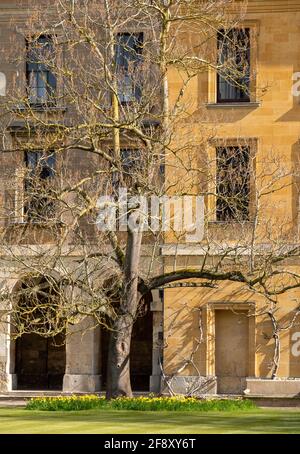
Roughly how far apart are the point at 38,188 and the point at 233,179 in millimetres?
7093

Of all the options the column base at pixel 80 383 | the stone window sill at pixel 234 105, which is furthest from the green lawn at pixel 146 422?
the stone window sill at pixel 234 105

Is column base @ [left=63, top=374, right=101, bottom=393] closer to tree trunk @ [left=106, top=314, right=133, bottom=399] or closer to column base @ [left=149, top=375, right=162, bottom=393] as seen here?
column base @ [left=149, top=375, right=162, bottom=393]

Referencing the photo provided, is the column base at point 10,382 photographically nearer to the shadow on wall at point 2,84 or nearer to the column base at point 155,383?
the column base at point 155,383

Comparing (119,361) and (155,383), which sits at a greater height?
(119,361)

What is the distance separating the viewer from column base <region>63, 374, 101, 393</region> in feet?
133

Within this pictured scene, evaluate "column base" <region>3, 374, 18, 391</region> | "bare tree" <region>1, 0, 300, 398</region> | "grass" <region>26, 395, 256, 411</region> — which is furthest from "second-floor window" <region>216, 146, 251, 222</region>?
"column base" <region>3, 374, 18, 391</region>

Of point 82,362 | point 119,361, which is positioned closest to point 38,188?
point 119,361

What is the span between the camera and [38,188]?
103 feet

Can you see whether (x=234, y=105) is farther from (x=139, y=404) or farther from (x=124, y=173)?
(x=139, y=404)

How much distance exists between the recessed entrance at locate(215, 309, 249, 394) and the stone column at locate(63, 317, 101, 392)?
362 centimetres

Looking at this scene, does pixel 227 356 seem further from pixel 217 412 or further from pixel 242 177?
pixel 217 412

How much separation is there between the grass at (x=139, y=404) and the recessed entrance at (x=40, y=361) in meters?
13.7
